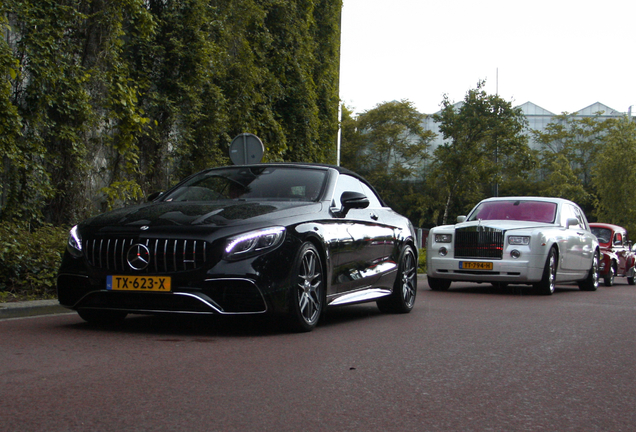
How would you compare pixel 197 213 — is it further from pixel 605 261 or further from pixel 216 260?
pixel 605 261

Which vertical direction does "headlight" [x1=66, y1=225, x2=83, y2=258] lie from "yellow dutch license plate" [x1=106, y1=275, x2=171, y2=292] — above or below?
above

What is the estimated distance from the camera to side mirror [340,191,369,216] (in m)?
8.12

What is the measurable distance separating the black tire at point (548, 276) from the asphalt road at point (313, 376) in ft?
18.8

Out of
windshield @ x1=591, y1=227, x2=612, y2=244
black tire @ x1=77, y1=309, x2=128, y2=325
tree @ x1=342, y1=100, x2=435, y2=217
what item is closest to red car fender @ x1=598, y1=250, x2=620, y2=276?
windshield @ x1=591, y1=227, x2=612, y2=244

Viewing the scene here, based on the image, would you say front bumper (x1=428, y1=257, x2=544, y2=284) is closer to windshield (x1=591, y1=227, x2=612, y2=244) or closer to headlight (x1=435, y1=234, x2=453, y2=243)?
headlight (x1=435, y1=234, x2=453, y2=243)

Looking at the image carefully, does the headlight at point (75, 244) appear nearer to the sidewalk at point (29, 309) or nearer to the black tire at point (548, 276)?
the sidewalk at point (29, 309)

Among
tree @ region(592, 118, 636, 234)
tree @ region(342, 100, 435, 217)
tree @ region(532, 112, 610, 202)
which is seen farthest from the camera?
tree @ region(532, 112, 610, 202)

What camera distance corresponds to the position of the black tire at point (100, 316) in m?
7.31

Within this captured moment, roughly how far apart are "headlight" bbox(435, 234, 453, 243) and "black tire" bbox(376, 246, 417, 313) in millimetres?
5084

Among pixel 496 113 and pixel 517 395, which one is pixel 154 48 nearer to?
pixel 517 395

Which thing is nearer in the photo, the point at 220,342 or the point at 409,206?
the point at 220,342

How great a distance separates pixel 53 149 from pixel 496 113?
33.2 metres

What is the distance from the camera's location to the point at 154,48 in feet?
52.7

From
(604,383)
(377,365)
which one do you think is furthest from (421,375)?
(604,383)
